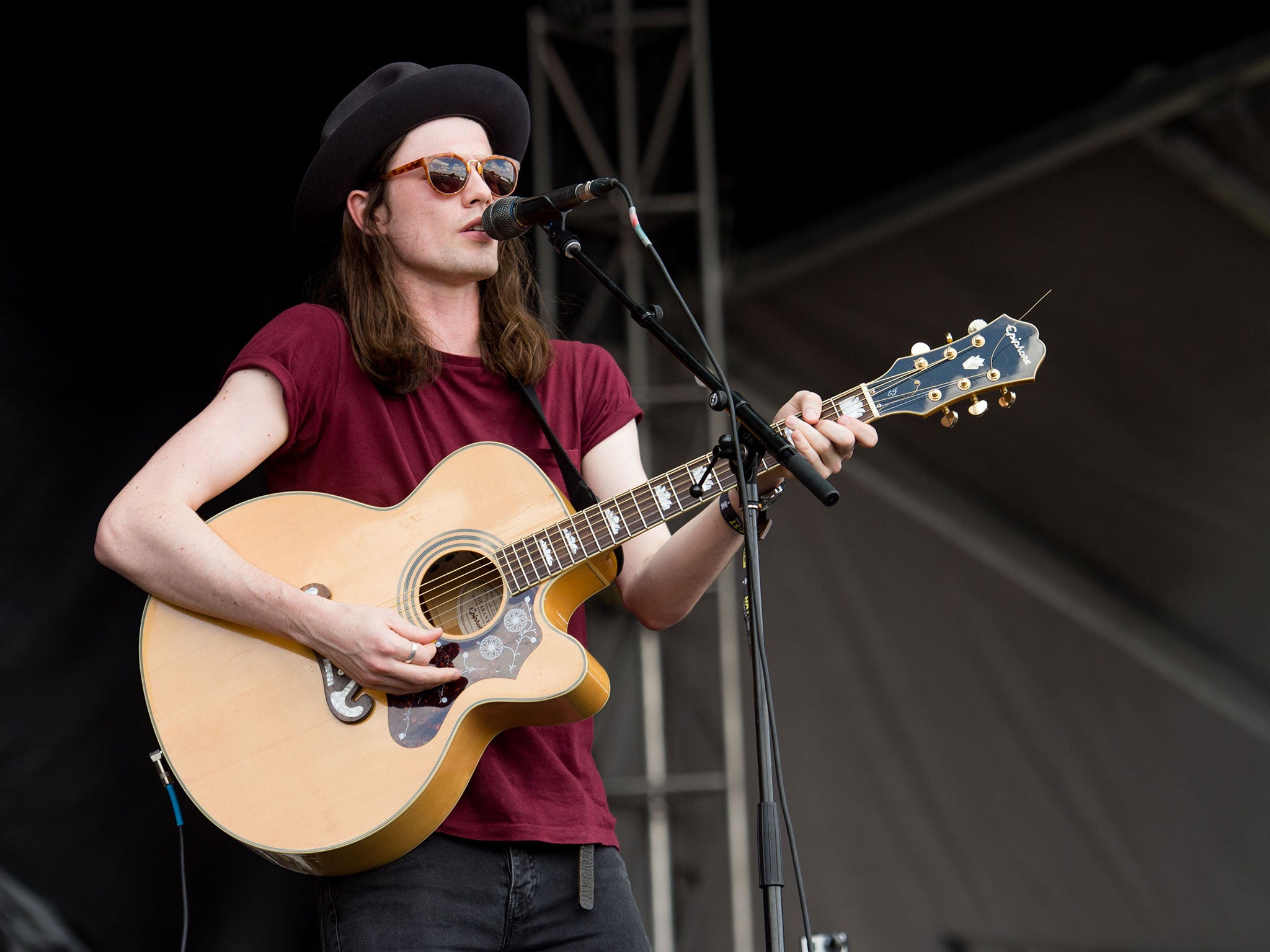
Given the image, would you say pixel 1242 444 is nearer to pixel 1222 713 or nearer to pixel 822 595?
A: pixel 1222 713

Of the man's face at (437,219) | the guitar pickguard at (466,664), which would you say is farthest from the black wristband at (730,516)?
the man's face at (437,219)

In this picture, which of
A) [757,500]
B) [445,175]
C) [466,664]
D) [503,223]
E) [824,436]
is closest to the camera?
[757,500]

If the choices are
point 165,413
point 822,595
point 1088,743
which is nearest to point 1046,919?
point 1088,743

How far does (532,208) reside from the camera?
2.17 m

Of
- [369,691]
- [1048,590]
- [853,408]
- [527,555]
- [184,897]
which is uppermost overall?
[1048,590]

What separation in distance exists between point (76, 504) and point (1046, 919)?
4.31 m

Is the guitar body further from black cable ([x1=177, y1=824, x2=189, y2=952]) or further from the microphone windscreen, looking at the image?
the microphone windscreen

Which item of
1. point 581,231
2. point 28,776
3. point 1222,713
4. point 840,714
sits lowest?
point 28,776

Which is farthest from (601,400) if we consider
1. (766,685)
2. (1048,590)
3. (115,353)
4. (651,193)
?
(1048,590)

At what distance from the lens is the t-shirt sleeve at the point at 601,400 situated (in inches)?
102

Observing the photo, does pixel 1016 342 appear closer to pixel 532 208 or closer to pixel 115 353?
pixel 532 208

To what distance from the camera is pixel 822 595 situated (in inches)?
230

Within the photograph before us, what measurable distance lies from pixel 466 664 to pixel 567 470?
0.47 metres

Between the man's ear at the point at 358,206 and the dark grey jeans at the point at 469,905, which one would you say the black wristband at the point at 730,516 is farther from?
the man's ear at the point at 358,206
